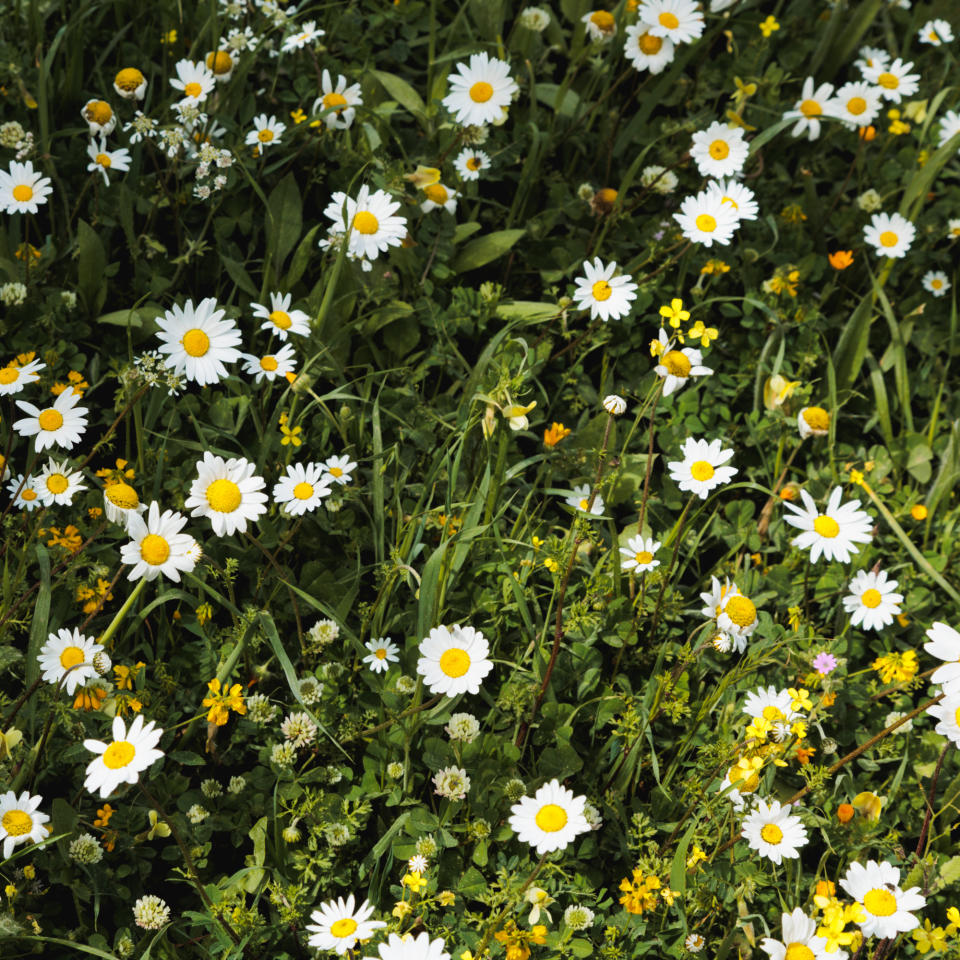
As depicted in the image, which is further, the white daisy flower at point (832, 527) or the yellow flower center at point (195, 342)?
the white daisy flower at point (832, 527)

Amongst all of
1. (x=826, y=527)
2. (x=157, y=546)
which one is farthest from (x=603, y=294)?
(x=157, y=546)

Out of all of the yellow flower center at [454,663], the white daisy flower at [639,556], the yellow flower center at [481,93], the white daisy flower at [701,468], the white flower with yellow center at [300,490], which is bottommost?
the yellow flower center at [454,663]

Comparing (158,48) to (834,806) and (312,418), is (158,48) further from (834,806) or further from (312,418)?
(834,806)

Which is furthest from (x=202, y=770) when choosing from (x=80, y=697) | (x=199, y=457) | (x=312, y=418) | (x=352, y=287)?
(x=352, y=287)

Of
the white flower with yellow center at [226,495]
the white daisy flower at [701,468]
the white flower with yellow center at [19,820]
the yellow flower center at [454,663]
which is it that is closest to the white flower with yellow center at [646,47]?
the white daisy flower at [701,468]

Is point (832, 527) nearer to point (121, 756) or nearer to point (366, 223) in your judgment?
point (366, 223)

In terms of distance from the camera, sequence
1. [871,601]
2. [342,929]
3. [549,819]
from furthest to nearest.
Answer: [871,601]
[549,819]
[342,929]

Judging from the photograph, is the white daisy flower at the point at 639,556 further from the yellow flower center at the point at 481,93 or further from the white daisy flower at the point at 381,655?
the yellow flower center at the point at 481,93
